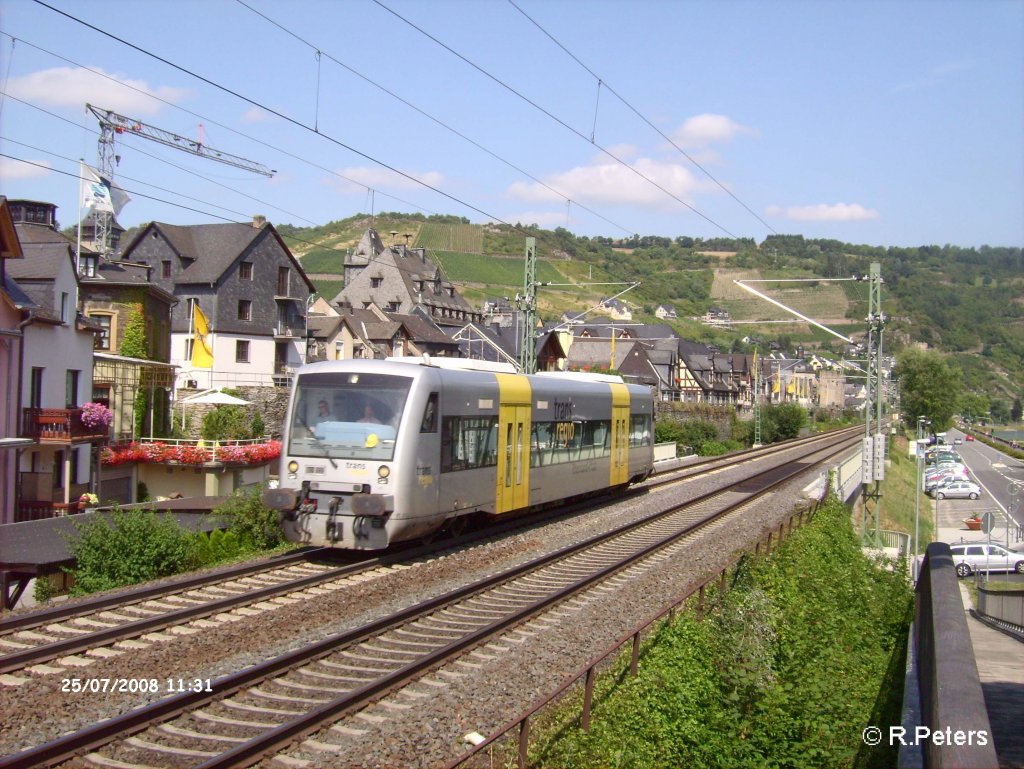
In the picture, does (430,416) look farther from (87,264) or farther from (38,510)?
(87,264)

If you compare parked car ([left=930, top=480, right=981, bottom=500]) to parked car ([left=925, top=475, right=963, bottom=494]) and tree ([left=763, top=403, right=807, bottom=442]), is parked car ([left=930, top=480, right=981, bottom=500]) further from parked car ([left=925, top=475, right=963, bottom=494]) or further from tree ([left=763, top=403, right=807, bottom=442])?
tree ([left=763, top=403, right=807, bottom=442])

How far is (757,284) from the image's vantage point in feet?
226

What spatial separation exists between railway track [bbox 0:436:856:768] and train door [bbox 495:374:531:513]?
281 centimetres

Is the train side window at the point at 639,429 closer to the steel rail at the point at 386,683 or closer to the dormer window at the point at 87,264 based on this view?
the steel rail at the point at 386,683

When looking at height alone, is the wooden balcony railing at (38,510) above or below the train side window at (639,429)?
below

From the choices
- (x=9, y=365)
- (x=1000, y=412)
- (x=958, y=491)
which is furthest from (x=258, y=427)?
(x=1000, y=412)

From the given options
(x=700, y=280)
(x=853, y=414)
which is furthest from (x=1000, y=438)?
(x=700, y=280)

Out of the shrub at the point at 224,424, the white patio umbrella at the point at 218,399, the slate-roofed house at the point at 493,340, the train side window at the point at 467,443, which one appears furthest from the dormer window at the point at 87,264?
the slate-roofed house at the point at 493,340

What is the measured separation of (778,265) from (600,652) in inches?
4709

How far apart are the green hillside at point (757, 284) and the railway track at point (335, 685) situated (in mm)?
7557

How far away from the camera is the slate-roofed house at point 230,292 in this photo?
47094mm

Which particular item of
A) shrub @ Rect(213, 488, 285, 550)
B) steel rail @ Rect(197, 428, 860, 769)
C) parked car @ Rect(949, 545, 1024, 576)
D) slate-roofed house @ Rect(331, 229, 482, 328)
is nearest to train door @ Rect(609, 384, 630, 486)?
steel rail @ Rect(197, 428, 860, 769)

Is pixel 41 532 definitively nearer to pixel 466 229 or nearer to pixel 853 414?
pixel 853 414

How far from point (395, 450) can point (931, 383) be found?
86537 millimetres
